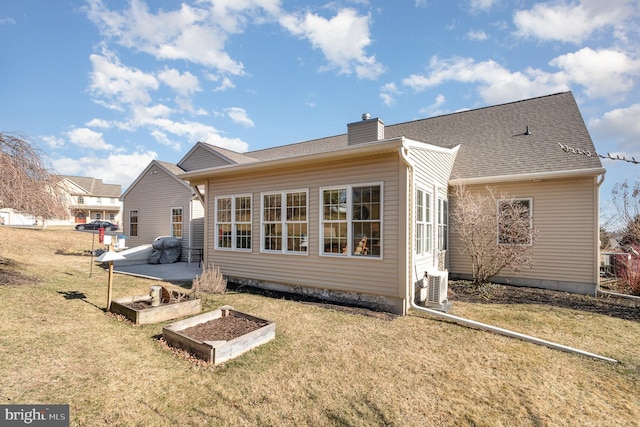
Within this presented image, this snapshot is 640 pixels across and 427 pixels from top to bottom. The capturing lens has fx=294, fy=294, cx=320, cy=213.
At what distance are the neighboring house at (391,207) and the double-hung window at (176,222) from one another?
5.49 metres

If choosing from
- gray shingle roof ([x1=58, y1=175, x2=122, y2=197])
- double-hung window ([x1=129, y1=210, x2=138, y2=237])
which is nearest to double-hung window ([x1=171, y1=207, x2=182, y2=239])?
double-hung window ([x1=129, y1=210, x2=138, y2=237])

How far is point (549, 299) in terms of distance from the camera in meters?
7.44

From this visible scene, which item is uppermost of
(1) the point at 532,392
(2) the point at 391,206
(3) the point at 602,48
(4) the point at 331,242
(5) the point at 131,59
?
(5) the point at 131,59

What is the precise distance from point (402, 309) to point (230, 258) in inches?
206

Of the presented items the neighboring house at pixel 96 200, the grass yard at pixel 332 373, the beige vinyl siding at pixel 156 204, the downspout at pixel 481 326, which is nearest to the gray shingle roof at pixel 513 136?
the downspout at pixel 481 326

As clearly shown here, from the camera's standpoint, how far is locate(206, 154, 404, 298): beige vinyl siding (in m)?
6.16

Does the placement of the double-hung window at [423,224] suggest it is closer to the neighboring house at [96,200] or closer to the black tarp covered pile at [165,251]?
the black tarp covered pile at [165,251]

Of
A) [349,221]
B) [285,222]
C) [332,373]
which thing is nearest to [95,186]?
[285,222]

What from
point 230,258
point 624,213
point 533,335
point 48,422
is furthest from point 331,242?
point 624,213

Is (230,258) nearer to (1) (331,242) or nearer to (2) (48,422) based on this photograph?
(1) (331,242)

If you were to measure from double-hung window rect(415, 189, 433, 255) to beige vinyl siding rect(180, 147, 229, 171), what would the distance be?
35.3 ft

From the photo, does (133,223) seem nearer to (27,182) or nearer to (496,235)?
(27,182)

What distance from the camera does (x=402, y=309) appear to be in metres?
6.03

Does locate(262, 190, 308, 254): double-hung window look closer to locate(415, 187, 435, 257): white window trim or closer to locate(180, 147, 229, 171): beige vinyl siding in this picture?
locate(415, 187, 435, 257): white window trim
